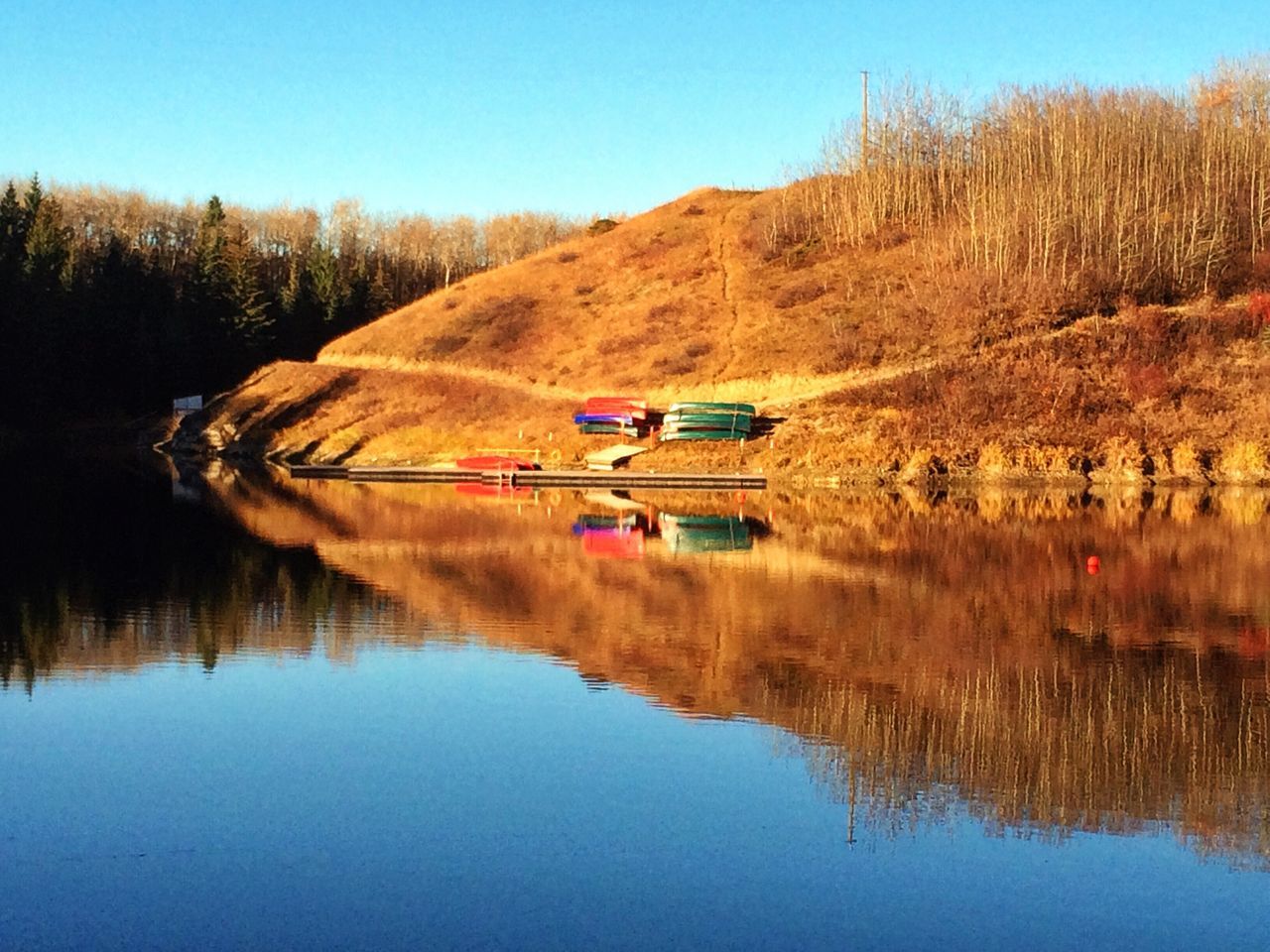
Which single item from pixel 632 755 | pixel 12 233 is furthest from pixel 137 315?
pixel 632 755

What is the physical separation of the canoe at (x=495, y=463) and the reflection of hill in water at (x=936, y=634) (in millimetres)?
19246

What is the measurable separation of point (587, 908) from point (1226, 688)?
11338 millimetres

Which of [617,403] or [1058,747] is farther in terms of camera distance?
[617,403]

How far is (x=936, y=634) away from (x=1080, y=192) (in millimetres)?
62862

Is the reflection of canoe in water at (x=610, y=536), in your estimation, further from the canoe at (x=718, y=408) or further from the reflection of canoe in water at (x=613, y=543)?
the canoe at (x=718, y=408)

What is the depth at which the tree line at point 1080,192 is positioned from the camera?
7694 cm

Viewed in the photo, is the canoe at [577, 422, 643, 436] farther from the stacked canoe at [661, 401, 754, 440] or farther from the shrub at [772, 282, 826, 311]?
the shrub at [772, 282, 826, 311]

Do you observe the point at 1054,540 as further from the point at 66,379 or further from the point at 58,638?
the point at 66,379

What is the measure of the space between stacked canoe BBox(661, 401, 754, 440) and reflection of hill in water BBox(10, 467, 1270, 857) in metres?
21.0

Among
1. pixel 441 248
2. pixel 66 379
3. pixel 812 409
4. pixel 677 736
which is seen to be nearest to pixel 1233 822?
pixel 677 736

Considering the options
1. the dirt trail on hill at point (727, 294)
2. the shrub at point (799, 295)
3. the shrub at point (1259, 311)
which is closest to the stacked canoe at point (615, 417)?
the dirt trail on hill at point (727, 294)

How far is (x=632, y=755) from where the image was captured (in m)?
15.3

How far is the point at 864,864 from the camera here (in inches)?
472

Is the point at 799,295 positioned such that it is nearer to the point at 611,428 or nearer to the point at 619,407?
the point at 619,407
